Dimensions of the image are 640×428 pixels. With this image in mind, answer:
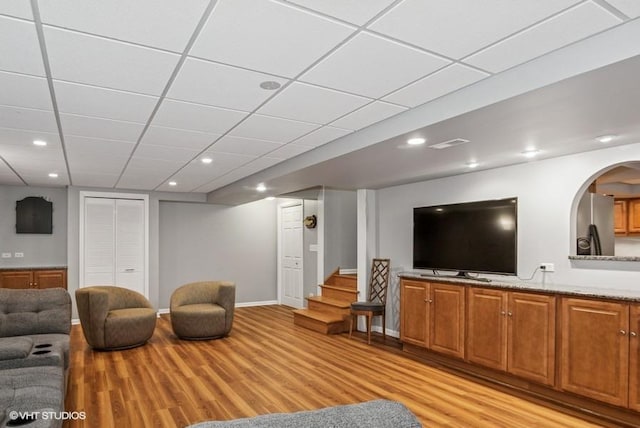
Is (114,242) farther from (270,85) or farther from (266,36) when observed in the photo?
(266,36)

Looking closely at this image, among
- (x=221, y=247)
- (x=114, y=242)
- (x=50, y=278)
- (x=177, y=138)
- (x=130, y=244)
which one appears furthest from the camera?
(x=221, y=247)

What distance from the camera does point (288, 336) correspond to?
6434 mm

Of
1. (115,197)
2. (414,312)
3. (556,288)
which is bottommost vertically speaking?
(414,312)

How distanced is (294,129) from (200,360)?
3.10 metres

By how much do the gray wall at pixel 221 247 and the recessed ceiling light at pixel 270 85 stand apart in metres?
6.50

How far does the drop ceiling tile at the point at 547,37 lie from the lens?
70.7 inches

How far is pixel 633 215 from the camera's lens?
6004 mm

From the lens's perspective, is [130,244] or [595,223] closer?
[595,223]

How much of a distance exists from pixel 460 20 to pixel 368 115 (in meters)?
1.38

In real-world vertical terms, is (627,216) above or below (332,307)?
above

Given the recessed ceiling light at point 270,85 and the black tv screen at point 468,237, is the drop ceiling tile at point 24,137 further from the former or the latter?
the black tv screen at point 468,237

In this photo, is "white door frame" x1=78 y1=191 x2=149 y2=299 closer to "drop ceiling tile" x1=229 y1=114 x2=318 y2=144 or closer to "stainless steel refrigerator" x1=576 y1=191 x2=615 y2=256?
"drop ceiling tile" x1=229 y1=114 x2=318 y2=144

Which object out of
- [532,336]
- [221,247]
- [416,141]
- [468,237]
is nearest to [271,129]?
[416,141]

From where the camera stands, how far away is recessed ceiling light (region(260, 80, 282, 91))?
259cm
